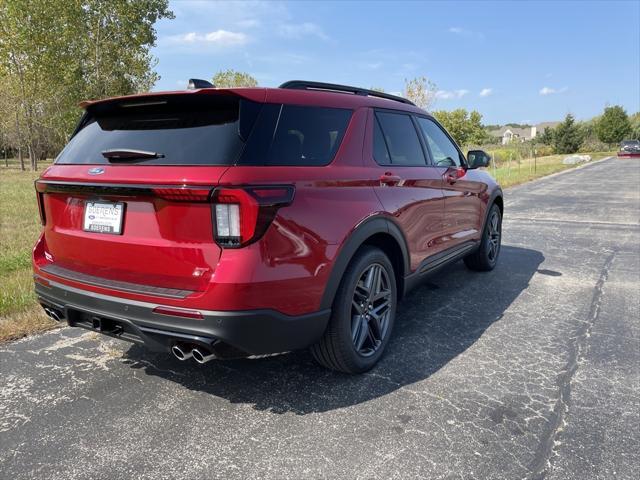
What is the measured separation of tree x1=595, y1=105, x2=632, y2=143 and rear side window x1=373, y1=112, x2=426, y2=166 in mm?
71979

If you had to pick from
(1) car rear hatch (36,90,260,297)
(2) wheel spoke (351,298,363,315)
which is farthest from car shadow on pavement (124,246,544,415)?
(1) car rear hatch (36,90,260,297)

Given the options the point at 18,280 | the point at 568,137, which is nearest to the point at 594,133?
the point at 568,137

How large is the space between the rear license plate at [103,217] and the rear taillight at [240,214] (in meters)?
0.62

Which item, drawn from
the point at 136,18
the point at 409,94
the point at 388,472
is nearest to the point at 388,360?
the point at 388,472

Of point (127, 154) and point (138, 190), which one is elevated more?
point (127, 154)

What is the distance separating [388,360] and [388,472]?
118cm

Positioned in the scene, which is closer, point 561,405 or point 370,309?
point 561,405

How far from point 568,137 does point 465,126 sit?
51.9ft

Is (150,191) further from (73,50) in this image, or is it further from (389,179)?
(73,50)

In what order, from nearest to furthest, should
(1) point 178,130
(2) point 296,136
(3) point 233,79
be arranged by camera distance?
(1) point 178,130
(2) point 296,136
(3) point 233,79

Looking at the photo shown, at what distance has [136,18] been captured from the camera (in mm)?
24219

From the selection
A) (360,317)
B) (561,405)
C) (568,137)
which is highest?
(568,137)

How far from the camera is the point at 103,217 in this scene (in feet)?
8.17

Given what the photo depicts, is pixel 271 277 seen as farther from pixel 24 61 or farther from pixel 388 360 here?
pixel 24 61
